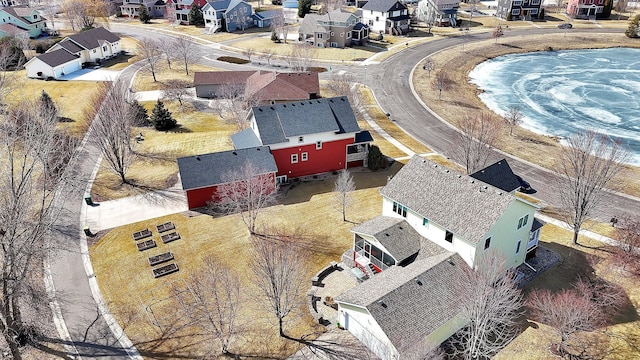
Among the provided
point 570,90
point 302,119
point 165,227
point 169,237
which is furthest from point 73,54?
point 570,90

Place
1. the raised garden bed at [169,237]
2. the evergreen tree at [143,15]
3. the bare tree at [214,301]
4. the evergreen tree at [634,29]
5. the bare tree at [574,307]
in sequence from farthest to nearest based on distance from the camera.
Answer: the evergreen tree at [143,15], the evergreen tree at [634,29], the raised garden bed at [169,237], the bare tree at [214,301], the bare tree at [574,307]

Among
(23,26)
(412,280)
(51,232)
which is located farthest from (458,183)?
(23,26)

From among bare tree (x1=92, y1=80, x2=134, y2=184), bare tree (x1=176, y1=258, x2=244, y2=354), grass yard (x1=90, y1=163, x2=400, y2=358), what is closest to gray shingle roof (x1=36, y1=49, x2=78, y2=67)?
bare tree (x1=92, y1=80, x2=134, y2=184)

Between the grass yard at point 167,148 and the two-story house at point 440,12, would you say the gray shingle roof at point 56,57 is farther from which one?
the two-story house at point 440,12

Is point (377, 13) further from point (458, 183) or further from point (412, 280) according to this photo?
point (412, 280)

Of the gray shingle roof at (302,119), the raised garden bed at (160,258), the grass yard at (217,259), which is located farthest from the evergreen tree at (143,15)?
the raised garden bed at (160,258)

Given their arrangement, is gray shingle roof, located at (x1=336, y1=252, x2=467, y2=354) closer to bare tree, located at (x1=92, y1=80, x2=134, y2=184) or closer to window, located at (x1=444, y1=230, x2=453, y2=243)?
window, located at (x1=444, y1=230, x2=453, y2=243)

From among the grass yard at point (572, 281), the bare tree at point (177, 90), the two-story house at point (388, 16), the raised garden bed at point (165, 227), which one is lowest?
the grass yard at point (572, 281)
